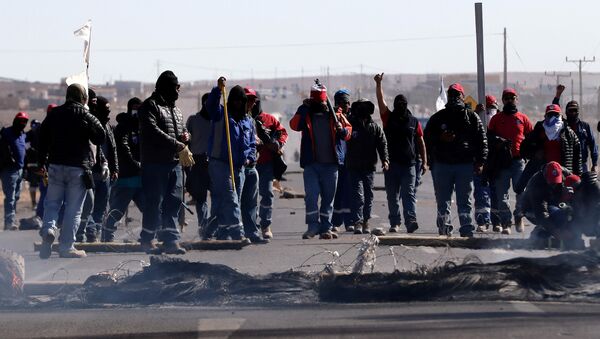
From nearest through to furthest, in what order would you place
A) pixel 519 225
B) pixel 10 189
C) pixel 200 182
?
pixel 200 182 → pixel 519 225 → pixel 10 189

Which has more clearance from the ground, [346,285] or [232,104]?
[232,104]

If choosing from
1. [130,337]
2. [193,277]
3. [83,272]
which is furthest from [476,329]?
[83,272]

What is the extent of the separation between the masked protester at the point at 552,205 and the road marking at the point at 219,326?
656 centimetres

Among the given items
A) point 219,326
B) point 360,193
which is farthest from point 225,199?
Answer: point 219,326

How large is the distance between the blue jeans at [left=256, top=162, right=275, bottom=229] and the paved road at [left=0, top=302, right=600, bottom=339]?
23.7 feet

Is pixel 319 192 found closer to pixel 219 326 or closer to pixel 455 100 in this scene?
pixel 455 100

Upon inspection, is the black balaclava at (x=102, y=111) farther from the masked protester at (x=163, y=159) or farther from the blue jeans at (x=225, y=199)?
the masked protester at (x=163, y=159)

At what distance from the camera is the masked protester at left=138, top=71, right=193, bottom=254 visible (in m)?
15.2

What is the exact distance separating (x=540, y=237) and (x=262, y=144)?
13.2 ft

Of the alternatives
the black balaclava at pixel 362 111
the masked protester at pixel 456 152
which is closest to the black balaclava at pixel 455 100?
the masked protester at pixel 456 152

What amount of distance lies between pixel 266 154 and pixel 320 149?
2.94ft

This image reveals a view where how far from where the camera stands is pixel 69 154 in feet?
49.7

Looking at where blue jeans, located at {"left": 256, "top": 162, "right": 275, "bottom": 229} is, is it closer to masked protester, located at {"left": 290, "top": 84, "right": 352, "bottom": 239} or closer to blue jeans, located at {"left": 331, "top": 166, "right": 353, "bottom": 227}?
masked protester, located at {"left": 290, "top": 84, "right": 352, "bottom": 239}

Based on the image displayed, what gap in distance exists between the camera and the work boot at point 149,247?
51.3 feet
